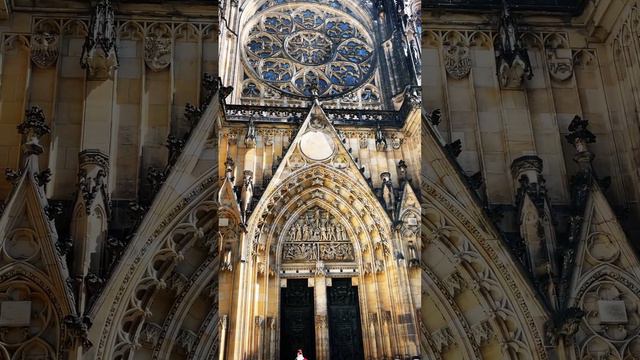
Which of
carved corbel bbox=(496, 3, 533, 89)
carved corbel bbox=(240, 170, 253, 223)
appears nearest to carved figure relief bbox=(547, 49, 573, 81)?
carved corbel bbox=(496, 3, 533, 89)

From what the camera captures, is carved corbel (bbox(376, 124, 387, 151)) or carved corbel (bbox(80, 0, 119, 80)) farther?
carved corbel (bbox(376, 124, 387, 151))

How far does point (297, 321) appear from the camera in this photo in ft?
29.8

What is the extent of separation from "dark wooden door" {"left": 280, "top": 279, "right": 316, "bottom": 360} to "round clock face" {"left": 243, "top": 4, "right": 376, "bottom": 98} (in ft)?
9.67

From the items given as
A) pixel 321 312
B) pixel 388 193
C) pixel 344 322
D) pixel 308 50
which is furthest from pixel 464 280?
pixel 308 50

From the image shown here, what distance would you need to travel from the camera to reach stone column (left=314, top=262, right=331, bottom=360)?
8711 mm

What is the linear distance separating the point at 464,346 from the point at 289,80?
447 cm

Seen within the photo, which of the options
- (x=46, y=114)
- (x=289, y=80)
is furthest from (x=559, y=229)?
(x=46, y=114)

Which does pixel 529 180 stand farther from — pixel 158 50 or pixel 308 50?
pixel 158 50

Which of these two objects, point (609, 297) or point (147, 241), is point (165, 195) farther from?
point (609, 297)

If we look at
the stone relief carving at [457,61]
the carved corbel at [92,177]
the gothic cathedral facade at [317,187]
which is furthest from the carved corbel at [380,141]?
the carved corbel at [92,177]

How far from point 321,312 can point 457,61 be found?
4.15m

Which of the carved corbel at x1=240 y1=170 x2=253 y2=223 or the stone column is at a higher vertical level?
the carved corbel at x1=240 y1=170 x2=253 y2=223

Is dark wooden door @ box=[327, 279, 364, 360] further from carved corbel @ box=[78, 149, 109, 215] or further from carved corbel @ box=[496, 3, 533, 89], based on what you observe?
carved corbel @ box=[496, 3, 533, 89]

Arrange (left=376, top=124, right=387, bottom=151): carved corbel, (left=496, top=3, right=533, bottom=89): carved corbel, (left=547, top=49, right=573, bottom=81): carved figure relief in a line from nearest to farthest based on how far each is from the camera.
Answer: (left=376, top=124, right=387, bottom=151): carved corbel → (left=496, top=3, right=533, bottom=89): carved corbel → (left=547, top=49, right=573, bottom=81): carved figure relief
